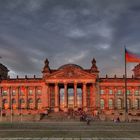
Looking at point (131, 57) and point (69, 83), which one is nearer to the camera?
point (131, 57)

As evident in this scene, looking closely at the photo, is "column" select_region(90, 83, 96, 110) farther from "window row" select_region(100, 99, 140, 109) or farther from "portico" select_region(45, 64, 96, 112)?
"window row" select_region(100, 99, 140, 109)

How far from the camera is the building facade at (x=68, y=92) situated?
15512cm

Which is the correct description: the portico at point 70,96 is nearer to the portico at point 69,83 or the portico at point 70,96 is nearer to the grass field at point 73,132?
the portico at point 69,83

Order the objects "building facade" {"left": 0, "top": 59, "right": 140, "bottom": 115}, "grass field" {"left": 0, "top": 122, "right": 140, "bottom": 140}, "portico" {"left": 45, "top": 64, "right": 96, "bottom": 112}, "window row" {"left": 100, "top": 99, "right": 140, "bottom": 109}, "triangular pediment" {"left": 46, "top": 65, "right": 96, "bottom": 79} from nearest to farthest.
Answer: "grass field" {"left": 0, "top": 122, "right": 140, "bottom": 140}, "portico" {"left": 45, "top": 64, "right": 96, "bottom": 112}, "triangular pediment" {"left": 46, "top": 65, "right": 96, "bottom": 79}, "building facade" {"left": 0, "top": 59, "right": 140, "bottom": 115}, "window row" {"left": 100, "top": 99, "right": 140, "bottom": 109}

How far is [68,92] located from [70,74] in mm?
8865

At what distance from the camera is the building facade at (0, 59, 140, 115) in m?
155

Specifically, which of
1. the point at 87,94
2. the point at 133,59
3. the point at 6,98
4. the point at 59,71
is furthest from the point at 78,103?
the point at 133,59

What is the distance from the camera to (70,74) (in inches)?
6112

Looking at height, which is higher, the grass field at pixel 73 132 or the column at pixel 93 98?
the column at pixel 93 98

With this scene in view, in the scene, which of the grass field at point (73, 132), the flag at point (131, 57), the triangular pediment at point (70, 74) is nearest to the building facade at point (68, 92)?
the triangular pediment at point (70, 74)

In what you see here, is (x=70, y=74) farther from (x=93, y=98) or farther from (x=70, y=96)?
(x=93, y=98)

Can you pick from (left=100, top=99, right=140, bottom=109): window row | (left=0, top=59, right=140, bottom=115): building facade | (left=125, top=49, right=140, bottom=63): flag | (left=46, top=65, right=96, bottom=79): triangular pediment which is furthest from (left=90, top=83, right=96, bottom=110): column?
(left=125, top=49, right=140, bottom=63): flag

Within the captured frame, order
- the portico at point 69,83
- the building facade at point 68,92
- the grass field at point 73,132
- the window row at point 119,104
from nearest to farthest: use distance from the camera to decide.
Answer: the grass field at point 73,132, the portico at point 69,83, the building facade at point 68,92, the window row at point 119,104

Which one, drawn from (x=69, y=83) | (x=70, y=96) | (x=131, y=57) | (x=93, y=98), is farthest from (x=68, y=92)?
(x=131, y=57)
